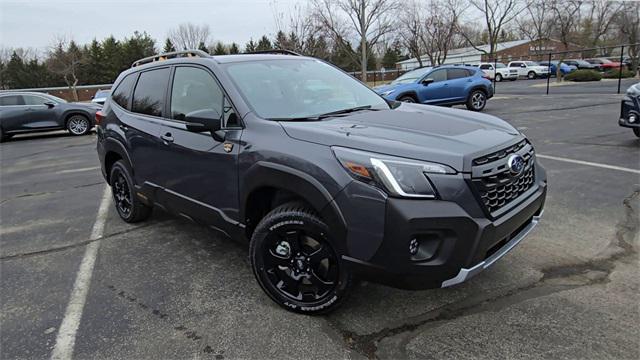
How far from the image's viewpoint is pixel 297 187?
2764mm

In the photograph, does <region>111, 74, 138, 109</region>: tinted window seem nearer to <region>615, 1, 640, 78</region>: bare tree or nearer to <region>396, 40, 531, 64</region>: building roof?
<region>396, 40, 531, 64</region>: building roof

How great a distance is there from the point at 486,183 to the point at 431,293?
1.07 metres

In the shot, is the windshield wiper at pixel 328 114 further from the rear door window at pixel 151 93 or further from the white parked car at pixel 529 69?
the white parked car at pixel 529 69

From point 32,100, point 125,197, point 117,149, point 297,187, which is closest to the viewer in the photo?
point 297,187

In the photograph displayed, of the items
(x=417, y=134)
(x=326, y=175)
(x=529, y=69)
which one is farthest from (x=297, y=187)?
(x=529, y=69)

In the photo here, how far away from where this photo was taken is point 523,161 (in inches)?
115

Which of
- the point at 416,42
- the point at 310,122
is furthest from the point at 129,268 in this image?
the point at 416,42

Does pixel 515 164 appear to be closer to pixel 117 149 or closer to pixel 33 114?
pixel 117 149

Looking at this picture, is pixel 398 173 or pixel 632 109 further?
pixel 632 109

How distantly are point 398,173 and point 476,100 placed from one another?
44.7 ft

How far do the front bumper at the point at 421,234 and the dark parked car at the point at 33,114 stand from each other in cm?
1541

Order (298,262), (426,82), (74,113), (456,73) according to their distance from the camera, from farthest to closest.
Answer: (74,113)
(456,73)
(426,82)
(298,262)

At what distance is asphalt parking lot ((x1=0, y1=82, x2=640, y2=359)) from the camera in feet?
8.84

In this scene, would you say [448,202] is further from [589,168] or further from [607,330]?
[589,168]
